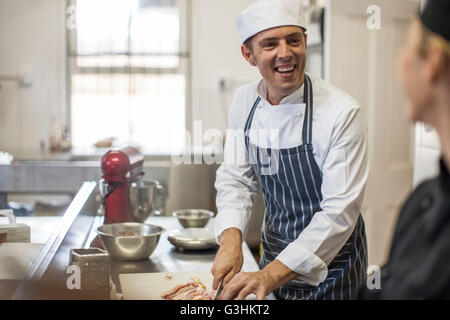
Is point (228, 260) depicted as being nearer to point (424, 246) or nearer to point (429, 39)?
point (424, 246)

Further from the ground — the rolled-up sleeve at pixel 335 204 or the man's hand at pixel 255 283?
the rolled-up sleeve at pixel 335 204

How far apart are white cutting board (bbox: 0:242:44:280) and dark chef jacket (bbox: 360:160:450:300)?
95cm

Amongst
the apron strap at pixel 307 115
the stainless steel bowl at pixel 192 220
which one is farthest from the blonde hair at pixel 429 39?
the stainless steel bowl at pixel 192 220

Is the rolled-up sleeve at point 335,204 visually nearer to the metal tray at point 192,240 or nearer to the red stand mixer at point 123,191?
the metal tray at point 192,240

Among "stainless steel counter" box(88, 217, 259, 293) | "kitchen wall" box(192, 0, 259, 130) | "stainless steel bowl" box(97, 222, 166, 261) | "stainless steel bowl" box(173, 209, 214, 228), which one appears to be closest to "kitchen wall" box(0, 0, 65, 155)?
"kitchen wall" box(192, 0, 259, 130)

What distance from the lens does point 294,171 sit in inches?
66.8

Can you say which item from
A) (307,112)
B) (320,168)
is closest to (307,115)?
(307,112)

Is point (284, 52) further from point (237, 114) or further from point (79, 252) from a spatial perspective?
point (79, 252)

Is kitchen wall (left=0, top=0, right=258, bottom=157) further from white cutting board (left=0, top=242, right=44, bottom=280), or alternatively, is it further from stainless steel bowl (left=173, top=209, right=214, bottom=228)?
white cutting board (left=0, top=242, right=44, bottom=280)

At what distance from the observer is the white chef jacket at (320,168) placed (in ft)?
4.90

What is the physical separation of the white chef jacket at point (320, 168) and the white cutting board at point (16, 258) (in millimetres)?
560

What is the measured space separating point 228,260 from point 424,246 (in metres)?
0.83

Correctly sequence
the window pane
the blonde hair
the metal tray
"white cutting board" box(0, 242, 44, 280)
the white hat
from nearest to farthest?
the blonde hair, "white cutting board" box(0, 242, 44, 280), the white hat, the metal tray, the window pane

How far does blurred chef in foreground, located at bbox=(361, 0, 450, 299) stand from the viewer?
2.08ft
